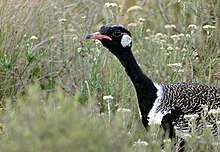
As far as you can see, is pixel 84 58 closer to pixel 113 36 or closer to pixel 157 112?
pixel 113 36

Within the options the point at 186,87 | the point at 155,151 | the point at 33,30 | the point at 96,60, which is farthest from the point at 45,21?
the point at 155,151

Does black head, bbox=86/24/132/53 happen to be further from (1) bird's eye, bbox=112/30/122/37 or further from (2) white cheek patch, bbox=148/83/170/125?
(2) white cheek patch, bbox=148/83/170/125

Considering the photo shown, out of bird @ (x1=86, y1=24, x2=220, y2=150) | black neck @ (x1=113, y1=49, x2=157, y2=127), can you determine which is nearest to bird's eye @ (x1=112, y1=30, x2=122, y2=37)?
bird @ (x1=86, y1=24, x2=220, y2=150)

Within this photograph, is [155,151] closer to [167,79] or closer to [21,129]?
[21,129]

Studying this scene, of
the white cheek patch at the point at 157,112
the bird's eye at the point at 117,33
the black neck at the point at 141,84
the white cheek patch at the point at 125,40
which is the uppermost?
the bird's eye at the point at 117,33

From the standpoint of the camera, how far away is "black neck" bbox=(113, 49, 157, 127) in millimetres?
4860

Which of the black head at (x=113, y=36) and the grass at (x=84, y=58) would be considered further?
the grass at (x=84, y=58)

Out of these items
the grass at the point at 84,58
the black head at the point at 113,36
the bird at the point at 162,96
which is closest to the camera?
the bird at the point at 162,96

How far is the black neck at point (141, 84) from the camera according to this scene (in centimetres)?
486

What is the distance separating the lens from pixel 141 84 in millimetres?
4953

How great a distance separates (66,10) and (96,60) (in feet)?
5.46

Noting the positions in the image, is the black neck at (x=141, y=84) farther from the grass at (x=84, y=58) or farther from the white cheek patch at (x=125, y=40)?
the grass at (x=84, y=58)

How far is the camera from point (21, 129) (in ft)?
10.2

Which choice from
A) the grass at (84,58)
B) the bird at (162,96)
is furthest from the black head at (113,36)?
the grass at (84,58)
